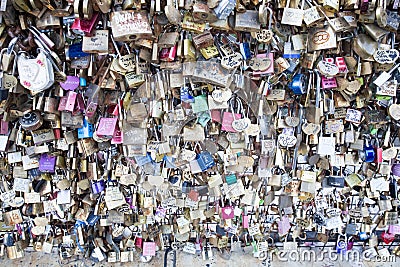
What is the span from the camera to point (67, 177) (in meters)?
1.60

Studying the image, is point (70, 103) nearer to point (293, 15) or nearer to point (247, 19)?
point (247, 19)

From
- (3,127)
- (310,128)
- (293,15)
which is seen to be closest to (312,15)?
(293,15)

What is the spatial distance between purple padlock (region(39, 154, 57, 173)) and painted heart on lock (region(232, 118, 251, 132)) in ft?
2.23

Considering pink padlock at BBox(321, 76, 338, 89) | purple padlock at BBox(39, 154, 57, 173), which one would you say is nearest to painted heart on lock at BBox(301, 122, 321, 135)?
pink padlock at BBox(321, 76, 338, 89)

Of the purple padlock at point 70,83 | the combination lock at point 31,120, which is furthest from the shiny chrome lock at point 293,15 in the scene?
the combination lock at point 31,120

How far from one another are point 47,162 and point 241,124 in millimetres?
734

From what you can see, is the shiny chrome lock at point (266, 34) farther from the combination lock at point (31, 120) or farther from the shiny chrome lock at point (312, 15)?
the combination lock at point (31, 120)

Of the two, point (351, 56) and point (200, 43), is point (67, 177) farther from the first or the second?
point (351, 56)

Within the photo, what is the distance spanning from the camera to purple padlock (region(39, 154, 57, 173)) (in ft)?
5.04

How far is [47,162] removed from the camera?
1538mm

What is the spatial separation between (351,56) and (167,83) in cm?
62

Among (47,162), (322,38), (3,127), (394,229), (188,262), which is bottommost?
(188,262)

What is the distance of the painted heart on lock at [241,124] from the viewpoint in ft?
4.70

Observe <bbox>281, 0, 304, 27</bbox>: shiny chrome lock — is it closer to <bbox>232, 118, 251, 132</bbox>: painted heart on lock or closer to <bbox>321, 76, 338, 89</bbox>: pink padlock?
<bbox>321, 76, 338, 89</bbox>: pink padlock
